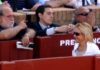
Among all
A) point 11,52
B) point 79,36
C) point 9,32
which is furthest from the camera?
point 9,32

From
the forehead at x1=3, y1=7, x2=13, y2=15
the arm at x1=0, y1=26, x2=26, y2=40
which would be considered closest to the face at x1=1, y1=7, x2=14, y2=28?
the forehead at x1=3, y1=7, x2=13, y2=15

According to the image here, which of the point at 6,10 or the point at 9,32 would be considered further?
the point at 6,10

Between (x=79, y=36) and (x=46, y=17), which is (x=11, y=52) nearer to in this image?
(x=79, y=36)

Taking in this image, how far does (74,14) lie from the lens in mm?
7070

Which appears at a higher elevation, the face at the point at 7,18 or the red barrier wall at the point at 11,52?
the face at the point at 7,18

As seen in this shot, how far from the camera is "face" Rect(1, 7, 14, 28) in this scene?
5938 millimetres

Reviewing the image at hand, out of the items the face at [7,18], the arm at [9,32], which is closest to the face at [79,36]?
the arm at [9,32]

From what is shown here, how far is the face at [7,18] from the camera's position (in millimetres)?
5938

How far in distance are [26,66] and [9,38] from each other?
4.27 feet

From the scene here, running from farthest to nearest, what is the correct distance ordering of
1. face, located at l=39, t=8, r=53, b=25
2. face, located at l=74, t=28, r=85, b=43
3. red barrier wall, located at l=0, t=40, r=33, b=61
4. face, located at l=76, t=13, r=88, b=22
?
face, located at l=76, t=13, r=88, b=22
face, located at l=39, t=8, r=53, b=25
red barrier wall, located at l=0, t=40, r=33, b=61
face, located at l=74, t=28, r=85, b=43

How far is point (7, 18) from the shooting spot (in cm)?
601

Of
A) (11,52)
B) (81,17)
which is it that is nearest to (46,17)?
(81,17)

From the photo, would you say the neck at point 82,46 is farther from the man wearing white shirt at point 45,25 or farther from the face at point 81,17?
the face at point 81,17

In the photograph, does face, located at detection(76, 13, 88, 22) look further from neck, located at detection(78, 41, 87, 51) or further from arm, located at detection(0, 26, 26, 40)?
neck, located at detection(78, 41, 87, 51)
